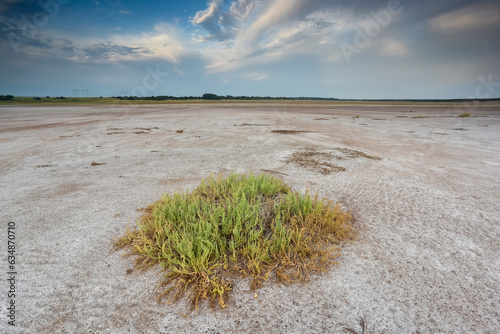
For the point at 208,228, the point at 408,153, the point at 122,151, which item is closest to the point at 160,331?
the point at 208,228

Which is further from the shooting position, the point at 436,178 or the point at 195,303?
the point at 436,178

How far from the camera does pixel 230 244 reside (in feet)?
9.22

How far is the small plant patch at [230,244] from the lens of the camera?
2.44m

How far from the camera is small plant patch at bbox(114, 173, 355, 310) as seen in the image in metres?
2.44

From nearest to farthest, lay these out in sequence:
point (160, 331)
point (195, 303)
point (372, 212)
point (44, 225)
→ 1. point (160, 331)
2. point (195, 303)
3. point (44, 225)
4. point (372, 212)

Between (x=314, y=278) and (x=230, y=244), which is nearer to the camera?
(x=314, y=278)

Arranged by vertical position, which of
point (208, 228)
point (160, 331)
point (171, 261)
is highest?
point (208, 228)

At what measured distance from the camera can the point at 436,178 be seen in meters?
5.72

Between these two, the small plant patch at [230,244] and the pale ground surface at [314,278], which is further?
the small plant patch at [230,244]

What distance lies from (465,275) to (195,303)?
118 inches

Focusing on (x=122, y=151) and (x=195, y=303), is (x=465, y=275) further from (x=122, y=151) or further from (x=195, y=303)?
(x=122, y=151)

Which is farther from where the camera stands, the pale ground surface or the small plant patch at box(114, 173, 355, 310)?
the small plant patch at box(114, 173, 355, 310)

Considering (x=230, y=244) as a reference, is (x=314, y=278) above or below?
below

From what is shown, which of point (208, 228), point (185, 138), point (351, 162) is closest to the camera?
point (208, 228)
